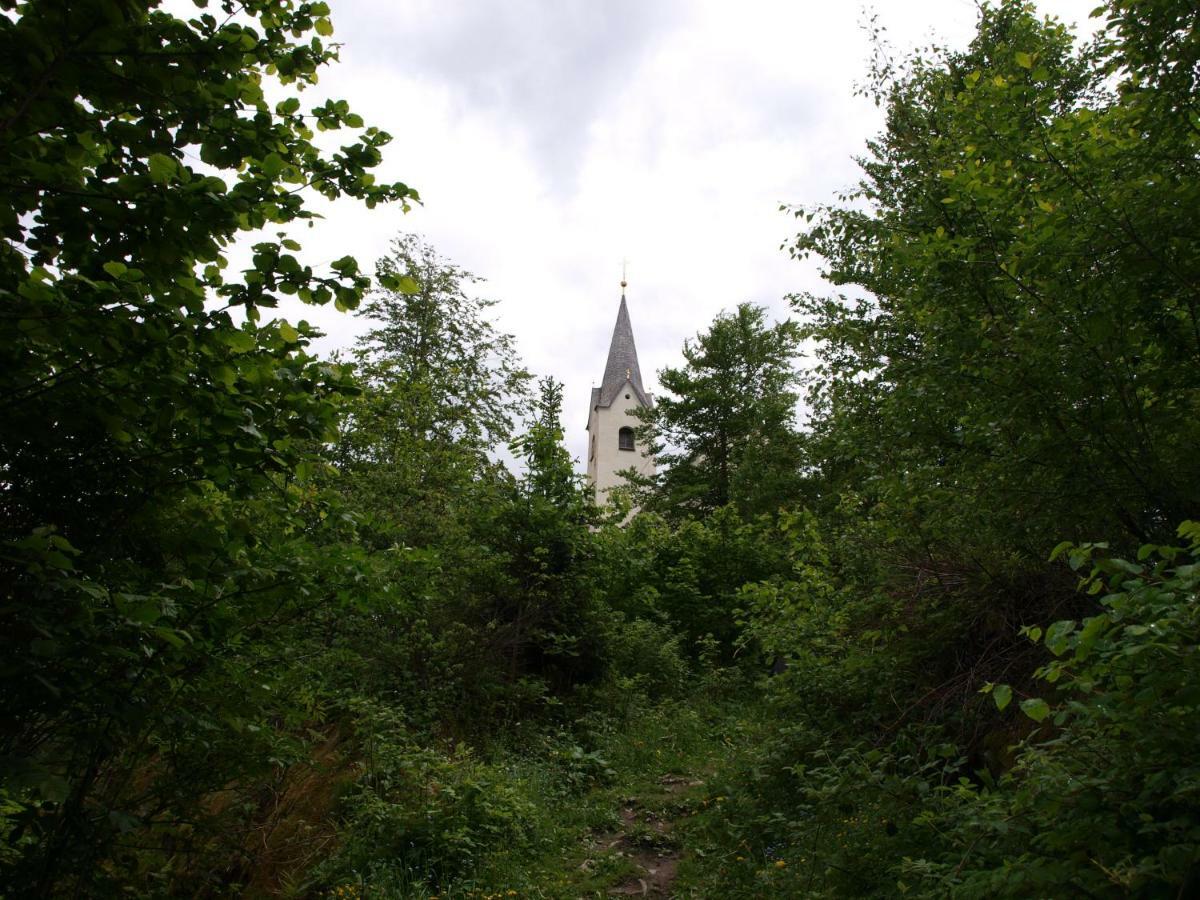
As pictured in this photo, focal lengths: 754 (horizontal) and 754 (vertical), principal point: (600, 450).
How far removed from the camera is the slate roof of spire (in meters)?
50.1

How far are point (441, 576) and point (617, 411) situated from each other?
40.5 metres

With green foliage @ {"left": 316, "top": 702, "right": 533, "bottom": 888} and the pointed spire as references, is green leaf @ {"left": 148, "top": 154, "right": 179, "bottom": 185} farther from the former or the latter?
the pointed spire

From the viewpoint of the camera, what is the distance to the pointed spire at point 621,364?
50156mm

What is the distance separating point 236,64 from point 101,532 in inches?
64.4

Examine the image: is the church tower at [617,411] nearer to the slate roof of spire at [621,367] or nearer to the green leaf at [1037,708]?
the slate roof of spire at [621,367]

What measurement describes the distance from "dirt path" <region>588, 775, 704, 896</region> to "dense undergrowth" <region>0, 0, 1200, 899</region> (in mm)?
93

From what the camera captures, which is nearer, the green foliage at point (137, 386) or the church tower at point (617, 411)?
the green foliage at point (137, 386)

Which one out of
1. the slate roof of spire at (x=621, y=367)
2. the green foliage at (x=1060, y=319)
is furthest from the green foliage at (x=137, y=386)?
the slate roof of spire at (x=621, y=367)

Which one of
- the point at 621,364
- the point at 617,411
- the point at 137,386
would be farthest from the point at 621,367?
the point at 137,386

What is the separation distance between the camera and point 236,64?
227 centimetres

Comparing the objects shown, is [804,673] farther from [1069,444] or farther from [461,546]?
[461,546]

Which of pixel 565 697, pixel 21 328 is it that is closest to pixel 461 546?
pixel 565 697

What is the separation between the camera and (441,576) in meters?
9.25

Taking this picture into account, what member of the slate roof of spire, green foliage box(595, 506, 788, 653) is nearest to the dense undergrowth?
green foliage box(595, 506, 788, 653)
